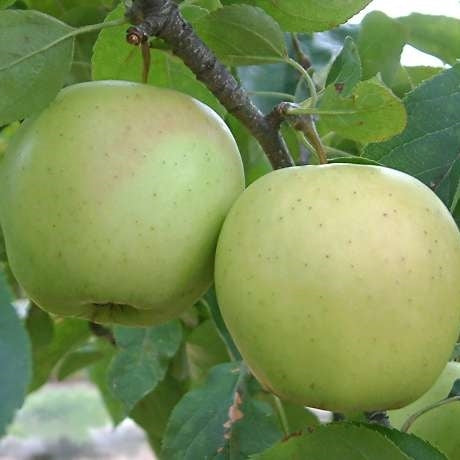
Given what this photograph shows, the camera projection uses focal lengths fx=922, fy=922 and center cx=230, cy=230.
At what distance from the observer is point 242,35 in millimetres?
957

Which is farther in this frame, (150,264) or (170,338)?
(170,338)

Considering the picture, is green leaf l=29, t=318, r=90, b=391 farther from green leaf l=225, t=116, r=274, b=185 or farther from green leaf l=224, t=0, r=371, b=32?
green leaf l=224, t=0, r=371, b=32

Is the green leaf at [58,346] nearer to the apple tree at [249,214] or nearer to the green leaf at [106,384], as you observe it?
the green leaf at [106,384]

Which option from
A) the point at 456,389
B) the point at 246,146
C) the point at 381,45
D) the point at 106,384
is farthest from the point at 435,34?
the point at 106,384

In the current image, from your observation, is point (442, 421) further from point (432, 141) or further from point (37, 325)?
point (37, 325)

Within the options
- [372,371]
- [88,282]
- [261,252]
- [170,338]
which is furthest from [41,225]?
[170,338]

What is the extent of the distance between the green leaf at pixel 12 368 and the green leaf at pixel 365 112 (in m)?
0.40

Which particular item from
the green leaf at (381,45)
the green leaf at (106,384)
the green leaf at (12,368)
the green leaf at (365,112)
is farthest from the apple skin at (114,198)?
the green leaf at (106,384)

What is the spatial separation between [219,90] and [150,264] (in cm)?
21

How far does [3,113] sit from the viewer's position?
33.5 inches

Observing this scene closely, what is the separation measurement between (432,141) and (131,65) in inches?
13.7

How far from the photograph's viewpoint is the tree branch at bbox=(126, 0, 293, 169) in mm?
862

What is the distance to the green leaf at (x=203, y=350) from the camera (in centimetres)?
149

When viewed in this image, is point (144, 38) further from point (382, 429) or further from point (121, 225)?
point (382, 429)
